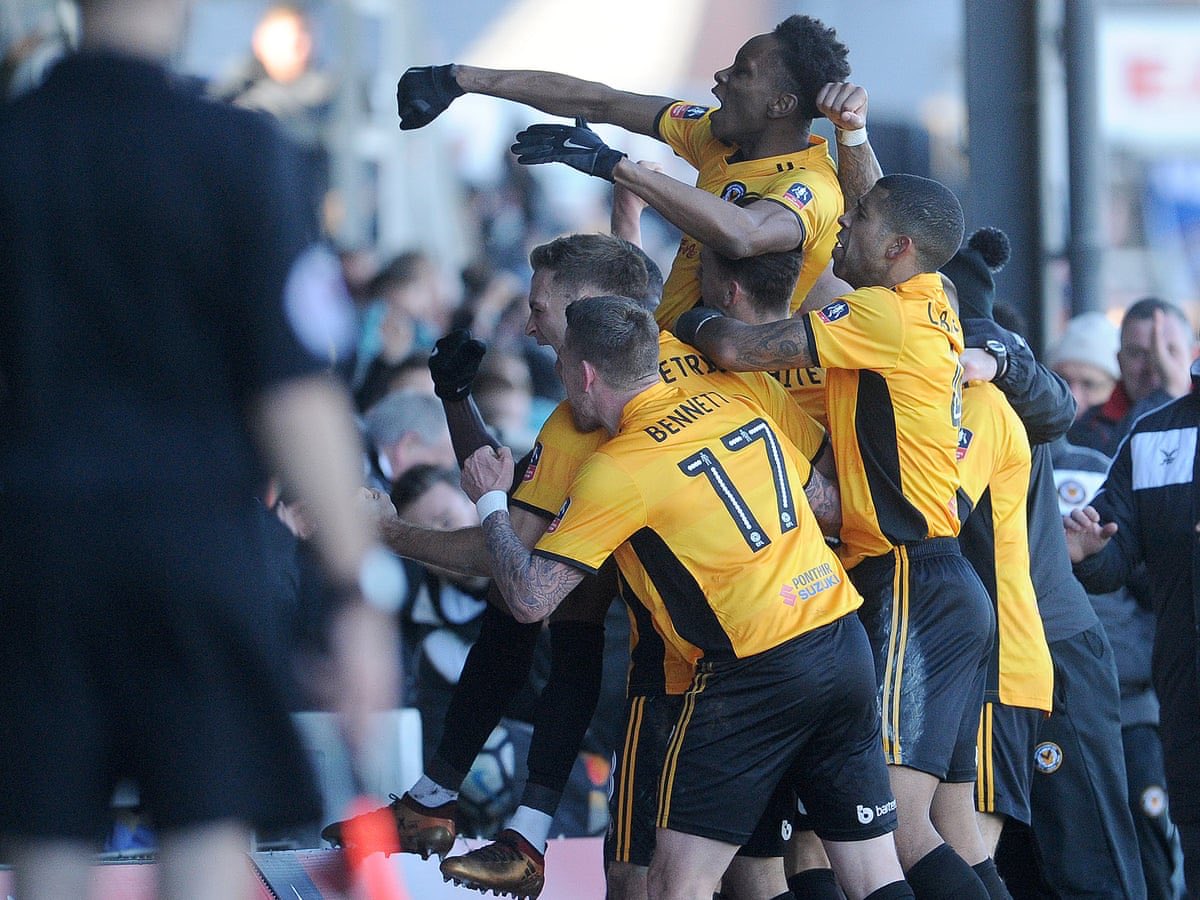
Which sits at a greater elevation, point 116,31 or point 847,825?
point 116,31

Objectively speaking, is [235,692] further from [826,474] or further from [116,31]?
[826,474]

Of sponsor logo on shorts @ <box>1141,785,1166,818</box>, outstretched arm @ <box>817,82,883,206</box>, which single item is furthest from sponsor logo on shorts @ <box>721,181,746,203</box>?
sponsor logo on shorts @ <box>1141,785,1166,818</box>

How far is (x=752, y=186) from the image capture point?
4805 millimetres

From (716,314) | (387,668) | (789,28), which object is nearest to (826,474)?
(716,314)

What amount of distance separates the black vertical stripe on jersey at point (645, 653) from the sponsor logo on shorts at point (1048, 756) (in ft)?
5.84

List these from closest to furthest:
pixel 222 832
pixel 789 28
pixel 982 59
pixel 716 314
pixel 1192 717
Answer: pixel 222 832, pixel 716 314, pixel 789 28, pixel 1192 717, pixel 982 59

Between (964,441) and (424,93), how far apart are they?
5.99 feet

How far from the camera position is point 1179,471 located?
5.38 m

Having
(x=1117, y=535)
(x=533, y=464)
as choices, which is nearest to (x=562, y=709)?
(x=533, y=464)

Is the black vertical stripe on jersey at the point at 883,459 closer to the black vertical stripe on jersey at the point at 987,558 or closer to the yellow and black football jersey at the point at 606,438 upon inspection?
the yellow and black football jersey at the point at 606,438

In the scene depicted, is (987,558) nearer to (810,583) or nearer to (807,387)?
(807,387)

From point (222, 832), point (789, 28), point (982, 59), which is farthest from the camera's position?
point (982, 59)

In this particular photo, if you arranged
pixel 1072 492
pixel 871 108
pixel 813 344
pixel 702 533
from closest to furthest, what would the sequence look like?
pixel 702 533 < pixel 813 344 < pixel 1072 492 < pixel 871 108

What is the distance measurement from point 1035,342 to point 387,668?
20.6ft
